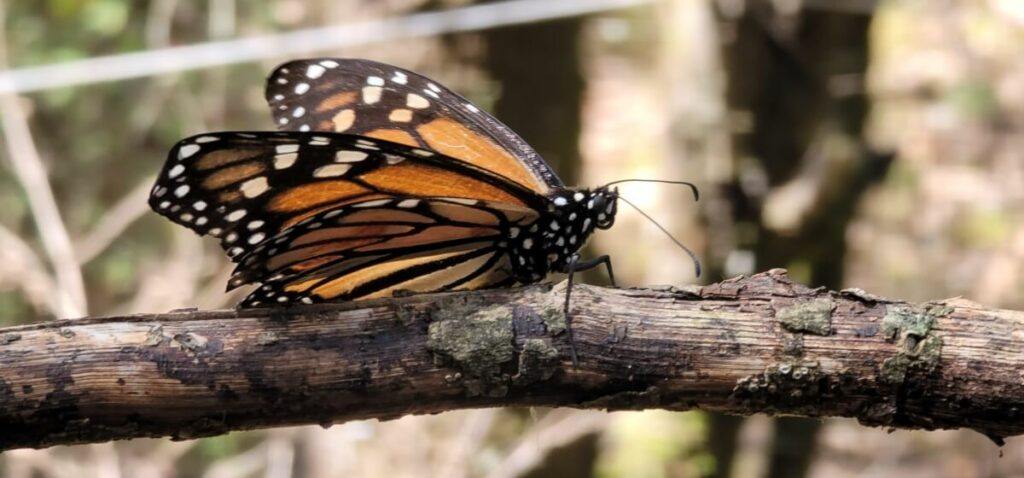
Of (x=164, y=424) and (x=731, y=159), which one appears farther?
(x=731, y=159)

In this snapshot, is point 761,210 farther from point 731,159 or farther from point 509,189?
point 509,189

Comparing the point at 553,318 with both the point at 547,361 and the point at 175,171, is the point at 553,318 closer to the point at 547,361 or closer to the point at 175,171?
the point at 547,361

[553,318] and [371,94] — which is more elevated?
[371,94]

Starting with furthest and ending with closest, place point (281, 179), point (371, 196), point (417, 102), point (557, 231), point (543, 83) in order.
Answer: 1. point (543, 83)
2. point (417, 102)
3. point (557, 231)
4. point (371, 196)
5. point (281, 179)

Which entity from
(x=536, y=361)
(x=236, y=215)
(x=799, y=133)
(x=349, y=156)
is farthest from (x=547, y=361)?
(x=799, y=133)

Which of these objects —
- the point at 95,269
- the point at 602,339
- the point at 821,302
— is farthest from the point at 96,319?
the point at 95,269

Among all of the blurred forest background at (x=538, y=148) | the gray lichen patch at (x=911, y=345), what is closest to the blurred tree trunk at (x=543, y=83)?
the blurred forest background at (x=538, y=148)
